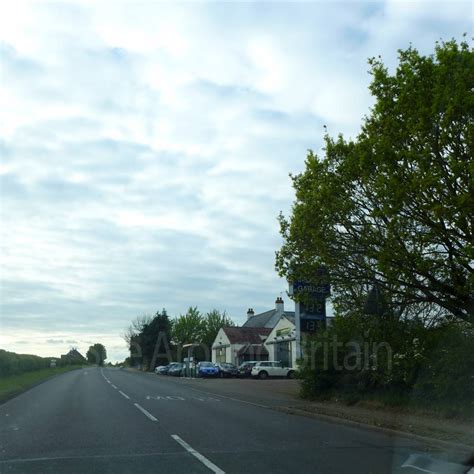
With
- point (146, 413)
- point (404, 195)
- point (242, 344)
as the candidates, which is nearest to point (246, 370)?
point (242, 344)

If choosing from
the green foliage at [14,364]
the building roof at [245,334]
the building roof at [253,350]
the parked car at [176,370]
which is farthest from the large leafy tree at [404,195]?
the building roof at [245,334]

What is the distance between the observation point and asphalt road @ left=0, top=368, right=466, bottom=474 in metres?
9.57

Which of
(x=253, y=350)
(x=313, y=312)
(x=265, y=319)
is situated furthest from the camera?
(x=265, y=319)

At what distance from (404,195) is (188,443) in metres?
8.02

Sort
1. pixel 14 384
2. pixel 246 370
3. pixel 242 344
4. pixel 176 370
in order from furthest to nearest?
pixel 242 344 < pixel 176 370 < pixel 246 370 < pixel 14 384

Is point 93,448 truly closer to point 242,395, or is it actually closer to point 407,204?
point 407,204

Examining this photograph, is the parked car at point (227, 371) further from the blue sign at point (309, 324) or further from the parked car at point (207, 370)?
the blue sign at point (309, 324)

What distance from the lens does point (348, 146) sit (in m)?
18.3

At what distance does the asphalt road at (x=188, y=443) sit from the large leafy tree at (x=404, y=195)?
15.8 ft

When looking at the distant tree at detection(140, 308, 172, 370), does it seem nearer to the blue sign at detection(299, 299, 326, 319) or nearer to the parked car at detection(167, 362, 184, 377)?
the parked car at detection(167, 362, 184, 377)

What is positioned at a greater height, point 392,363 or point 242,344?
point 242,344

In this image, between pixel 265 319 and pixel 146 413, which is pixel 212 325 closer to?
pixel 265 319

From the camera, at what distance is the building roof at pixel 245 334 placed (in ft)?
230

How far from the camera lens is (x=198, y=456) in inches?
409
